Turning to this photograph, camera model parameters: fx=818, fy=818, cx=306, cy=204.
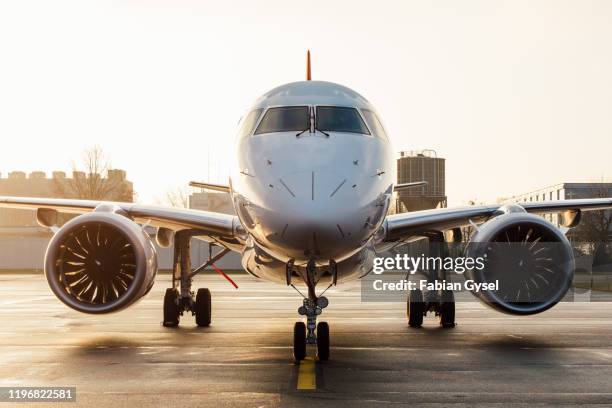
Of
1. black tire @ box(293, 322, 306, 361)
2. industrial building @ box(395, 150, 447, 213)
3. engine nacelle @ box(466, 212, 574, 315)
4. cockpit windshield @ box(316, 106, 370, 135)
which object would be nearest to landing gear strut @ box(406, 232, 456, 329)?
engine nacelle @ box(466, 212, 574, 315)

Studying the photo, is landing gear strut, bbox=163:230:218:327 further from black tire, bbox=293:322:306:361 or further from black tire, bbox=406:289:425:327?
black tire, bbox=293:322:306:361

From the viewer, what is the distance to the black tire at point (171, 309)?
15570 millimetres

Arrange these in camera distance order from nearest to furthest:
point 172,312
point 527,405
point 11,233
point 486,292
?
point 527,405
point 486,292
point 172,312
point 11,233

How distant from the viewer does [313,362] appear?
10414 mm

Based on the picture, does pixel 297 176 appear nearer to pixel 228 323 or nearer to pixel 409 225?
pixel 409 225

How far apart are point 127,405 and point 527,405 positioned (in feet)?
12.0

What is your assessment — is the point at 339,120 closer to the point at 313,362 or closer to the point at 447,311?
the point at 313,362

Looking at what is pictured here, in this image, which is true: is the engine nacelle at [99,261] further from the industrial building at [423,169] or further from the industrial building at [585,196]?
the industrial building at [423,169]

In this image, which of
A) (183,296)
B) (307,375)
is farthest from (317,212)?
(183,296)

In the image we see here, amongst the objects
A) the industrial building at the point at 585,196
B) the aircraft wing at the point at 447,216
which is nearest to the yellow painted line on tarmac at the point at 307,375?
the aircraft wing at the point at 447,216

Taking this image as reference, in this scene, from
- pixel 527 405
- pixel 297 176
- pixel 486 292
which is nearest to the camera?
pixel 527 405

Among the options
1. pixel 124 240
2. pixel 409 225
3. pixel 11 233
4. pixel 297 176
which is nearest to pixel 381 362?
pixel 297 176

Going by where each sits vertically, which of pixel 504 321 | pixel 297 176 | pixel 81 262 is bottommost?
pixel 504 321

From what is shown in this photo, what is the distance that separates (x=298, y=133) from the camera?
33.6 ft
